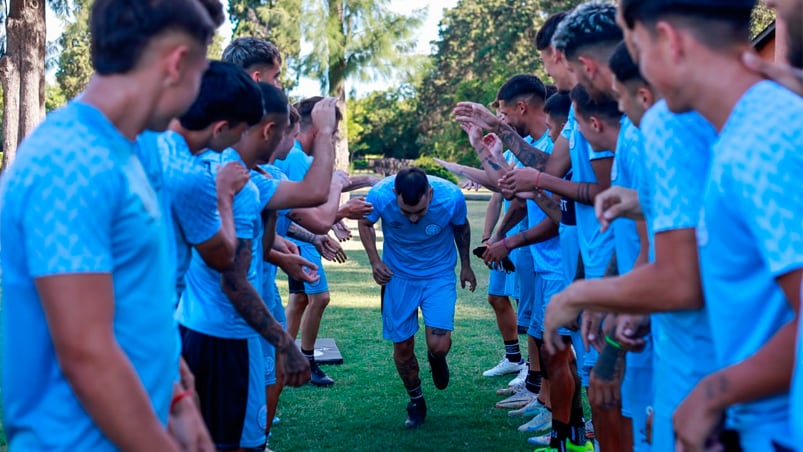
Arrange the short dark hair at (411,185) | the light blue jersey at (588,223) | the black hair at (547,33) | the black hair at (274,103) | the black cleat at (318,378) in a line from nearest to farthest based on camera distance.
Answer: the black hair at (274,103)
the light blue jersey at (588,223)
the black hair at (547,33)
the short dark hair at (411,185)
the black cleat at (318,378)

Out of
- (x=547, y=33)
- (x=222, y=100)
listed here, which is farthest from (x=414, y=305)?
(x=222, y=100)

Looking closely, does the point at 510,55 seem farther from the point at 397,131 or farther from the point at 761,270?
the point at 761,270

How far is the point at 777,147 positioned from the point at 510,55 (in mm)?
50299

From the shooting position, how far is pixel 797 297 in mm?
1785

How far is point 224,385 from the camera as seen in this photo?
4.11 m

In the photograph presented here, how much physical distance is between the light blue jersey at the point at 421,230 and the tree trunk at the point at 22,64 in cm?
1406

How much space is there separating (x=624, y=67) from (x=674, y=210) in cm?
126

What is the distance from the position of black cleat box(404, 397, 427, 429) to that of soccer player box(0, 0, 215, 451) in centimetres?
464

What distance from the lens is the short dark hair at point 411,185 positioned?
→ 6.82m

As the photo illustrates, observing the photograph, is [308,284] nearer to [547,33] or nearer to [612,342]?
[547,33]

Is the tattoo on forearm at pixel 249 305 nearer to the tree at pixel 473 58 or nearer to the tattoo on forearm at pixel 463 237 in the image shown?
the tattoo on forearm at pixel 463 237

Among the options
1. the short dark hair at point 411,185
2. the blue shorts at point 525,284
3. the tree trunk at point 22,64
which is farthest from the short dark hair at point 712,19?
the tree trunk at point 22,64

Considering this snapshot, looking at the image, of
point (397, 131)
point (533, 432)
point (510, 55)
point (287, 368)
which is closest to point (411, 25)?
point (510, 55)

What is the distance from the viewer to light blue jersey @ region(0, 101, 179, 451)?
178cm
